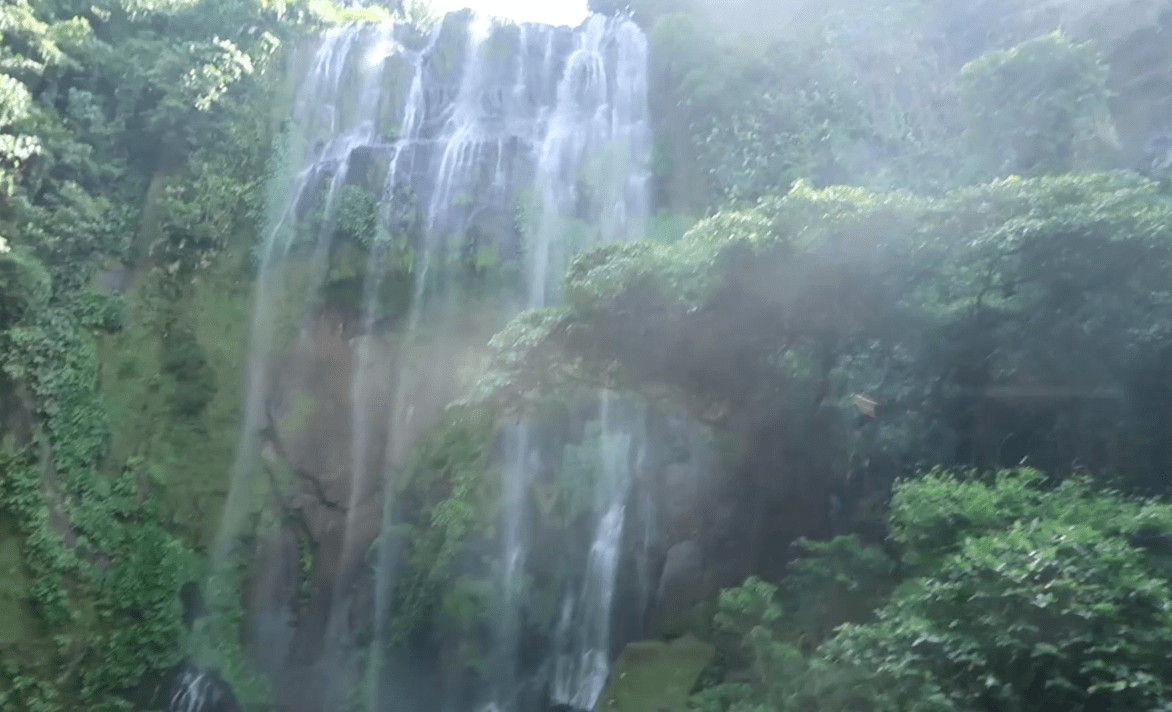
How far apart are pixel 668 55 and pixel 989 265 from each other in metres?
8.99

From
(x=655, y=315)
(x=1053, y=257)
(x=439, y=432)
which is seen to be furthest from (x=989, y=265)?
(x=439, y=432)

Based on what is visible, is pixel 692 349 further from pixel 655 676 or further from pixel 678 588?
pixel 678 588

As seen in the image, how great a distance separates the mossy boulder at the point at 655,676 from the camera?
8430 mm

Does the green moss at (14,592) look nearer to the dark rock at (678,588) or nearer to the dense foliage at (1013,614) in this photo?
the dark rock at (678,588)

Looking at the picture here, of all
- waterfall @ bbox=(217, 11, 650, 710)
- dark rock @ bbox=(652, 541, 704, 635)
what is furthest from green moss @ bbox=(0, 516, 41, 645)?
dark rock @ bbox=(652, 541, 704, 635)

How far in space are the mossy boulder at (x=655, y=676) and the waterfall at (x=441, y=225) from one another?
212 cm

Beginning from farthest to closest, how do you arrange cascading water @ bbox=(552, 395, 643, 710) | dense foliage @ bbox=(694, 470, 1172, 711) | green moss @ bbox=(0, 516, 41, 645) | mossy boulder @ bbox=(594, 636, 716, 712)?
1. cascading water @ bbox=(552, 395, 643, 710)
2. green moss @ bbox=(0, 516, 41, 645)
3. mossy boulder @ bbox=(594, 636, 716, 712)
4. dense foliage @ bbox=(694, 470, 1172, 711)

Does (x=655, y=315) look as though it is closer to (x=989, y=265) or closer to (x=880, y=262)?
(x=880, y=262)

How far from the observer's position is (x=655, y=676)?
8898 mm

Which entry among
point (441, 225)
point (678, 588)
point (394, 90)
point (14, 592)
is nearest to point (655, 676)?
point (678, 588)

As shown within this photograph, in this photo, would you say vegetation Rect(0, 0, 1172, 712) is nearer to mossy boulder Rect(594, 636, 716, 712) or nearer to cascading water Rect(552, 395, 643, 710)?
mossy boulder Rect(594, 636, 716, 712)

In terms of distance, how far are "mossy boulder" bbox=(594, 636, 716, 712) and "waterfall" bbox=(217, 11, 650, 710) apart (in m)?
2.12

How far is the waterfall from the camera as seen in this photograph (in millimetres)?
12352

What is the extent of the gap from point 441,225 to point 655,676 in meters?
7.97
